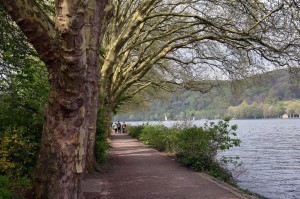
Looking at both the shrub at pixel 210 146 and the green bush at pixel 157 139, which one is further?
the green bush at pixel 157 139

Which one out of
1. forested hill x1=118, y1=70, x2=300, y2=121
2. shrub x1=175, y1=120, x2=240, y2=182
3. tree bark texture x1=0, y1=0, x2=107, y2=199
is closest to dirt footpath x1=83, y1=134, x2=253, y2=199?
shrub x1=175, y1=120, x2=240, y2=182

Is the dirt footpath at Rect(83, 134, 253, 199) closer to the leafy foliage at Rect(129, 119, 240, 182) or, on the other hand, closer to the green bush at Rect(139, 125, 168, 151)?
the leafy foliage at Rect(129, 119, 240, 182)

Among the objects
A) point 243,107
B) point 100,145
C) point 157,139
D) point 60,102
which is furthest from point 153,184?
point 243,107

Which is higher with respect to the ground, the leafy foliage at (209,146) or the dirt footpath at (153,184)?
the leafy foliage at (209,146)

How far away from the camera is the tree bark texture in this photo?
4.68 m

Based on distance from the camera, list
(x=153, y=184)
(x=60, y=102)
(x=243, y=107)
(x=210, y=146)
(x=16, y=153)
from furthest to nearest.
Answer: (x=243, y=107) → (x=210, y=146) → (x=153, y=184) → (x=16, y=153) → (x=60, y=102)

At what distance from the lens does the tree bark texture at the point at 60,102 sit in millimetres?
4684

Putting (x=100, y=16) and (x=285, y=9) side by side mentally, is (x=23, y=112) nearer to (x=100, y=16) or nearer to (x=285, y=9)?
(x=100, y=16)

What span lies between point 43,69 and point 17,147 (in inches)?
110

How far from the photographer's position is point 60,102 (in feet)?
16.7

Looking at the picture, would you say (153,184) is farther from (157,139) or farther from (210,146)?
(157,139)

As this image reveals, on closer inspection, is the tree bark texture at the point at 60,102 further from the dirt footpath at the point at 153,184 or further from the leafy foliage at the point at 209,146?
the leafy foliage at the point at 209,146

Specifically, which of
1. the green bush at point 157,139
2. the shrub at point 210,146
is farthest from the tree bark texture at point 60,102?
the green bush at point 157,139

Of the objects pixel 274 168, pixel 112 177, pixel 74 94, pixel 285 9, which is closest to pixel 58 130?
pixel 74 94
